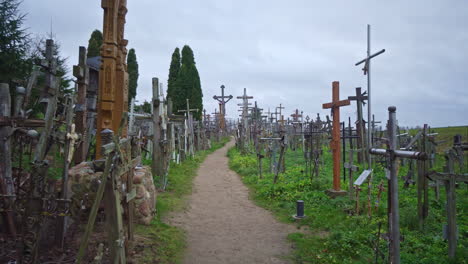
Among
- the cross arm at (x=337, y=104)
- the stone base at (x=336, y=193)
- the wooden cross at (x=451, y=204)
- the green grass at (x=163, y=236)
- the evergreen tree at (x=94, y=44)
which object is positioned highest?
the evergreen tree at (x=94, y=44)

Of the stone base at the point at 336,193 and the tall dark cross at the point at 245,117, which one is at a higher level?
the tall dark cross at the point at 245,117

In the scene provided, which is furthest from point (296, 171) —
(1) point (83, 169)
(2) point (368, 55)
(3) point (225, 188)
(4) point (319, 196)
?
(1) point (83, 169)

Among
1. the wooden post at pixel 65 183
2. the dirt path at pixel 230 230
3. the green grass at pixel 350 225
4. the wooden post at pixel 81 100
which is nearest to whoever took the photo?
the wooden post at pixel 65 183

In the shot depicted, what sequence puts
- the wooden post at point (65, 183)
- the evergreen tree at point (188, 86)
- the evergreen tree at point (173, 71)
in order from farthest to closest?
the evergreen tree at point (173, 71) < the evergreen tree at point (188, 86) < the wooden post at point (65, 183)

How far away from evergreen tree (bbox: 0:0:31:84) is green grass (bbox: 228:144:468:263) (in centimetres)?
922

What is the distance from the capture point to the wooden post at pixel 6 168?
192 inches

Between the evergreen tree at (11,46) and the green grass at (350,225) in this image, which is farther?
the evergreen tree at (11,46)

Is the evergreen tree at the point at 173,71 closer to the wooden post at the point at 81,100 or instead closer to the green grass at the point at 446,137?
the green grass at the point at 446,137

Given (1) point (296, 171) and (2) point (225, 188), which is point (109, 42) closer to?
(2) point (225, 188)

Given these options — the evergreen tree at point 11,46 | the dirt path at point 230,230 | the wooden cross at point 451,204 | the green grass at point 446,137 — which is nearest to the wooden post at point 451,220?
the wooden cross at point 451,204

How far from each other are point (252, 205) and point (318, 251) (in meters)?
3.87

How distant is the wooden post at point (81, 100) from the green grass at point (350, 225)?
5024 millimetres

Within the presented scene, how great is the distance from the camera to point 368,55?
8750mm

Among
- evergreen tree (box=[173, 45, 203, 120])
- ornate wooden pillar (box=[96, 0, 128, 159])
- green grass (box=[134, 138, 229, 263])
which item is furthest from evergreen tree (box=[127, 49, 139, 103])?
ornate wooden pillar (box=[96, 0, 128, 159])
